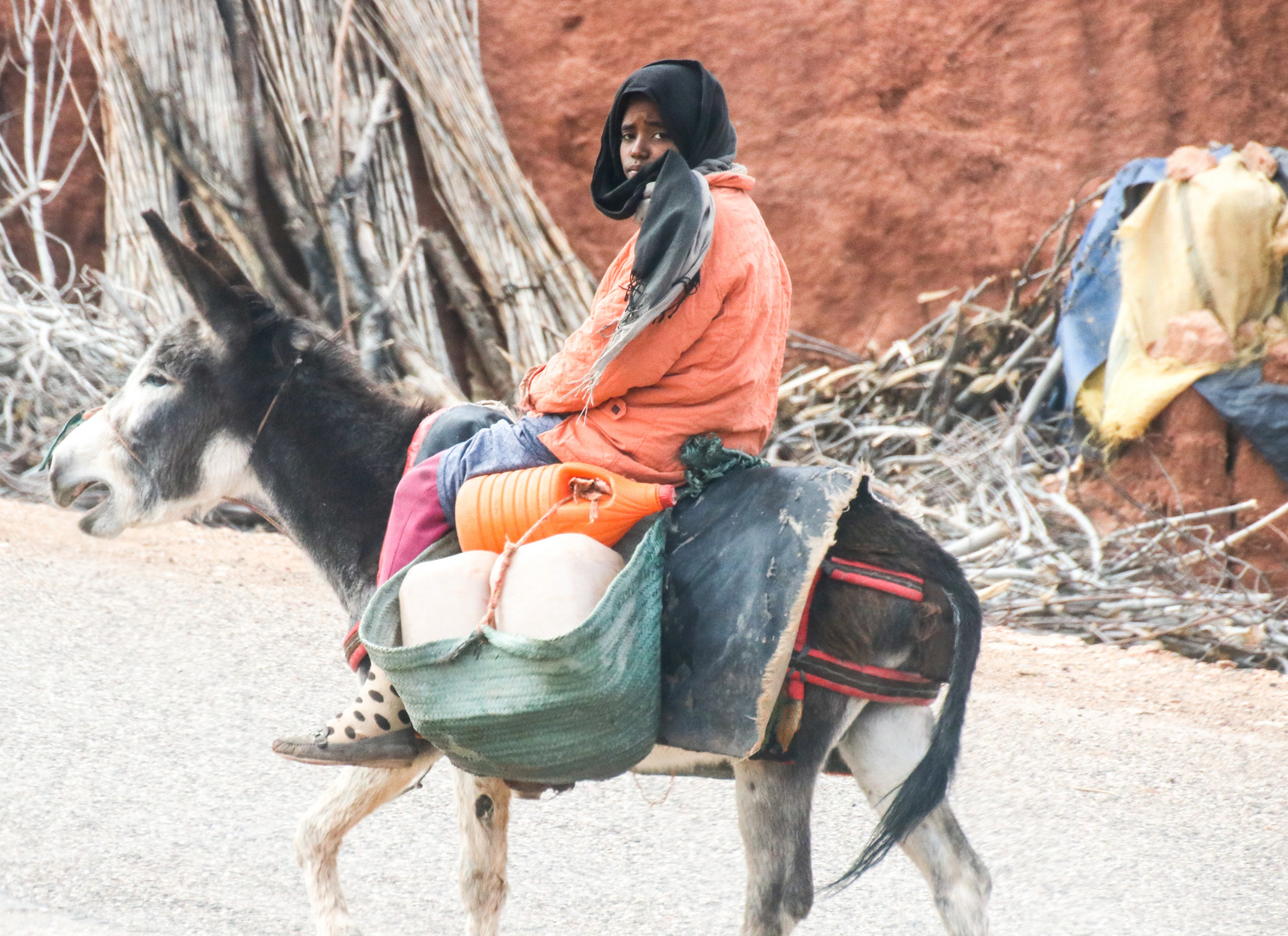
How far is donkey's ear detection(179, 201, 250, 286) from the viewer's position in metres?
3.12

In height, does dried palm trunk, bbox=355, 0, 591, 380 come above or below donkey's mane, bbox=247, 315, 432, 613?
below

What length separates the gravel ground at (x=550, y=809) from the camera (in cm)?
352

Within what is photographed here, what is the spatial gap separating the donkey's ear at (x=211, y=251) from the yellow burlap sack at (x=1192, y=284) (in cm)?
565

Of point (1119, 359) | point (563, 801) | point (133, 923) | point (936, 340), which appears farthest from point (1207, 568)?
point (133, 923)

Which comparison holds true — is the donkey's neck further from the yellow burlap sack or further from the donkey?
the yellow burlap sack

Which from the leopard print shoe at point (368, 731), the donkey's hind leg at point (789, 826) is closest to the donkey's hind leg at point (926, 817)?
the donkey's hind leg at point (789, 826)

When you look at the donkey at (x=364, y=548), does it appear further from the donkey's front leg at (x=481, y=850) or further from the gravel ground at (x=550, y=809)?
the gravel ground at (x=550, y=809)

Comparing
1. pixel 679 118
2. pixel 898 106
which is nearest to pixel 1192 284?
pixel 898 106

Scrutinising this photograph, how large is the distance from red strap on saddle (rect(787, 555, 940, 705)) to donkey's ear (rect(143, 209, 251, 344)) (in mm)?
1664

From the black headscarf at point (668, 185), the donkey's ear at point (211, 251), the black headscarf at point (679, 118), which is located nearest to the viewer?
the black headscarf at point (668, 185)

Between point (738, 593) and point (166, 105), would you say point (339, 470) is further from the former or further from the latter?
point (166, 105)

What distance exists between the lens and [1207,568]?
22.7ft

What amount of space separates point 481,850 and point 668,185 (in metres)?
1.75

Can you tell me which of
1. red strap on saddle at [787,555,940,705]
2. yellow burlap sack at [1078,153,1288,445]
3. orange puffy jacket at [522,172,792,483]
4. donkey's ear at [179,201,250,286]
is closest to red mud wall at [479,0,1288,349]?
yellow burlap sack at [1078,153,1288,445]
